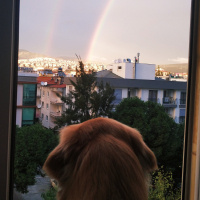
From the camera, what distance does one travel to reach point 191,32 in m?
1.30

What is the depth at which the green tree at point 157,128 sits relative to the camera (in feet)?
3.97

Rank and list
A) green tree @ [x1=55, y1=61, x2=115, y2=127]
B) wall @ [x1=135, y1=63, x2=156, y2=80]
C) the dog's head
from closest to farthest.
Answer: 1. the dog's head
2. green tree @ [x1=55, y1=61, x2=115, y2=127]
3. wall @ [x1=135, y1=63, x2=156, y2=80]

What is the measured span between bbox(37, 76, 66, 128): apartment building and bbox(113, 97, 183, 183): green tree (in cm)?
26

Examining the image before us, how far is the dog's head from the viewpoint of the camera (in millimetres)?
598

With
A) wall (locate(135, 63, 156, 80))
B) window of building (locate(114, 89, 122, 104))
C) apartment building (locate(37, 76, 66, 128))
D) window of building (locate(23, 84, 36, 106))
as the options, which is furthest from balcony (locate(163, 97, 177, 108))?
window of building (locate(23, 84, 36, 106))

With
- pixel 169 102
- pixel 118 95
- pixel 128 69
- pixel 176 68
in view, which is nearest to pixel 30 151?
pixel 118 95

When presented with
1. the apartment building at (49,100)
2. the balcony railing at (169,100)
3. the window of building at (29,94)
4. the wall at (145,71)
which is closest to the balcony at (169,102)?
the balcony railing at (169,100)

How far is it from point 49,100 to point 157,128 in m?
0.54

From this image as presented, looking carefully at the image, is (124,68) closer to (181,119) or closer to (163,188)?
(181,119)

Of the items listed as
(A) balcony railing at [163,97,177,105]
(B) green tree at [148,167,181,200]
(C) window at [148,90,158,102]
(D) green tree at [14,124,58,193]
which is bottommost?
(B) green tree at [148,167,181,200]

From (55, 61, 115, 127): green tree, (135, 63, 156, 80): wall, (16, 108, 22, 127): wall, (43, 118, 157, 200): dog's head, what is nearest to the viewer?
(43, 118, 157, 200): dog's head

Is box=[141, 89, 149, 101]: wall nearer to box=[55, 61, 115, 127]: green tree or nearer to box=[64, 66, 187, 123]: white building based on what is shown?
box=[64, 66, 187, 123]: white building

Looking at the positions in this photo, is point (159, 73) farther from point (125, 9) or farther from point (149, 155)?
point (149, 155)

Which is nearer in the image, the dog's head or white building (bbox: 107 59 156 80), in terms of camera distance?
the dog's head
